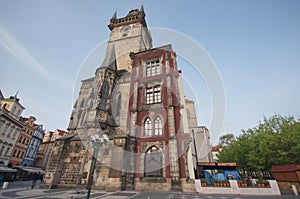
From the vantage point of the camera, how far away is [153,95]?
59.9ft

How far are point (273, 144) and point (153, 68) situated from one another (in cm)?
1803

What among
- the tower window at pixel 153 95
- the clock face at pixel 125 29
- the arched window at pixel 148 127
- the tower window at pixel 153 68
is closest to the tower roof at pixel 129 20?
the clock face at pixel 125 29

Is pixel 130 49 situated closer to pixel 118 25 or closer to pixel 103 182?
pixel 118 25

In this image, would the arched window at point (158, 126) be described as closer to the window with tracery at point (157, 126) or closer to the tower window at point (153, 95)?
the window with tracery at point (157, 126)

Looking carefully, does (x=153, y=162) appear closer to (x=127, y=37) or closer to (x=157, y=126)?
(x=157, y=126)

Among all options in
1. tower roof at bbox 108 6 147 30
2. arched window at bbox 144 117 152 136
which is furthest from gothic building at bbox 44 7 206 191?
tower roof at bbox 108 6 147 30

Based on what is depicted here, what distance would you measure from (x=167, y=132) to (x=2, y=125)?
1035 inches

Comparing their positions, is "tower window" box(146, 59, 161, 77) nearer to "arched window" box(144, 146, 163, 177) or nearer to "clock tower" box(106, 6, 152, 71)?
"clock tower" box(106, 6, 152, 71)

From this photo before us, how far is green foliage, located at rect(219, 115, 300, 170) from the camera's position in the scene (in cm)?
1759

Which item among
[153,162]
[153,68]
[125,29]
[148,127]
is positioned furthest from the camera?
[125,29]

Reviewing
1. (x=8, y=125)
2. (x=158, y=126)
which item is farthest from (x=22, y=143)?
(x=158, y=126)

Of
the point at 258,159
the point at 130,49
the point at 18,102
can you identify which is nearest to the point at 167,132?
the point at 258,159

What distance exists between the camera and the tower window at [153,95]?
17906 mm

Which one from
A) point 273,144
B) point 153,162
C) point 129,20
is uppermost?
point 129,20
